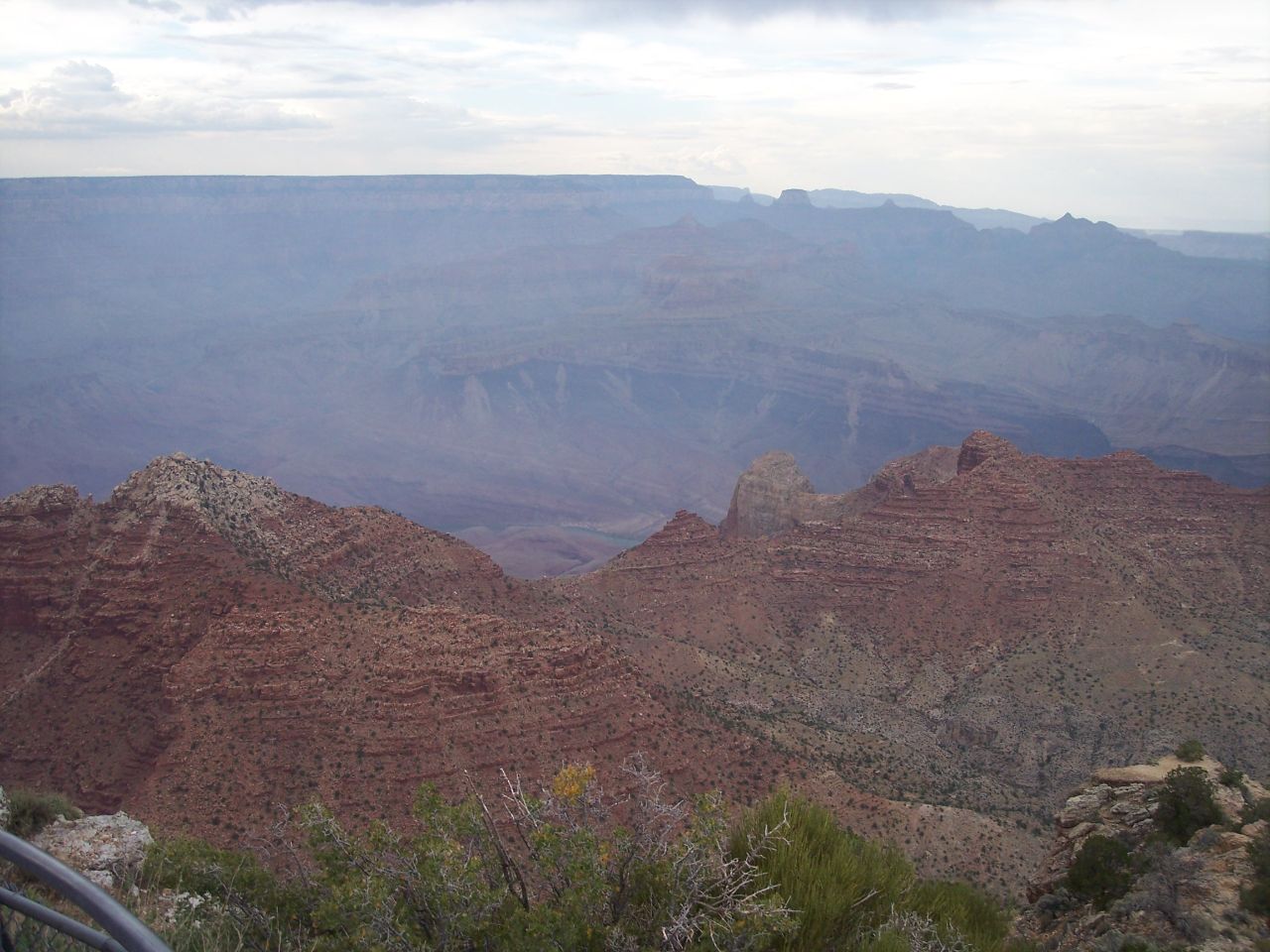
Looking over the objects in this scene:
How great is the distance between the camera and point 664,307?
19812 centimetres

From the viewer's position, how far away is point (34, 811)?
64.7 ft

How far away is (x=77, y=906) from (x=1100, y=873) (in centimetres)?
1816

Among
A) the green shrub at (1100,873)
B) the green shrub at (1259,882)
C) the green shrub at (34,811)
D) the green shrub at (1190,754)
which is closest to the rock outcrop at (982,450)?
the green shrub at (1190,754)

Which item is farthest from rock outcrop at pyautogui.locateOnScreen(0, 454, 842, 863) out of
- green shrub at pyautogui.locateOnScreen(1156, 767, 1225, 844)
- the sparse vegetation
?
the sparse vegetation

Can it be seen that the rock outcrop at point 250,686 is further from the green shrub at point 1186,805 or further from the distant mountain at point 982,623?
the green shrub at point 1186,805

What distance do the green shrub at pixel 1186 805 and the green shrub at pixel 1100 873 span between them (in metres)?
1.05

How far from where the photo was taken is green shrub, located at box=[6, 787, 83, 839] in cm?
1870

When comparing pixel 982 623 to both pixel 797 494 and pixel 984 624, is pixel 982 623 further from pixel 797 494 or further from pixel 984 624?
pixel 797 494

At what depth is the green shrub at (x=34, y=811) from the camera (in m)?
18.7

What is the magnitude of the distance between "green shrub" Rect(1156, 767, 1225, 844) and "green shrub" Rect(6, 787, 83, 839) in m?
22.0

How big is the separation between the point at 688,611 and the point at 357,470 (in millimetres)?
106121

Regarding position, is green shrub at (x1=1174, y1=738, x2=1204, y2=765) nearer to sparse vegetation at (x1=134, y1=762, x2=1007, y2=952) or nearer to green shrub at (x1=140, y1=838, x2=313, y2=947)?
sparse vegetation at (x1=134, y1=762, x2=1007, y2=952)

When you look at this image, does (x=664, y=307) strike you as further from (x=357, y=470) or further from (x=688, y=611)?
(x=688, y=611)

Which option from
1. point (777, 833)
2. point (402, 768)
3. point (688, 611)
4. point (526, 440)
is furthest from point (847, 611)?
point (526, 440)
